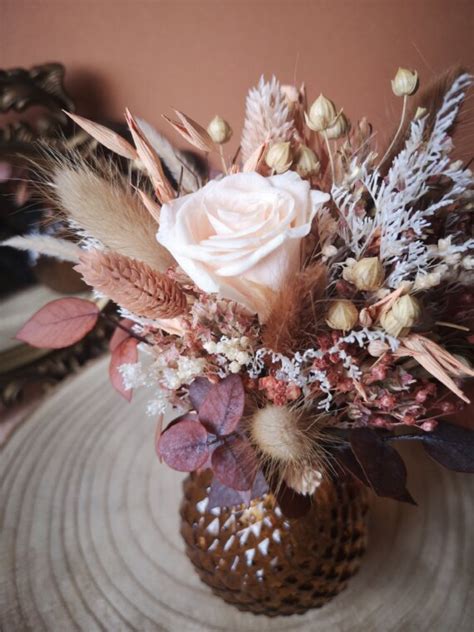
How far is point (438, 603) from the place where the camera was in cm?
63

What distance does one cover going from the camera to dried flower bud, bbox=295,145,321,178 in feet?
1.49

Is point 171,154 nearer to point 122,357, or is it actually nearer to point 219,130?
point 219,130

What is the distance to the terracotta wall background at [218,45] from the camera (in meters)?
1.15

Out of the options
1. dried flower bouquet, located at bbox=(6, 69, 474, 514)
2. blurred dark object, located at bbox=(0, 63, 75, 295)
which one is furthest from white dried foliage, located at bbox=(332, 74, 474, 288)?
blurred dark object, located at bbox=(0, 63, 75, 295)

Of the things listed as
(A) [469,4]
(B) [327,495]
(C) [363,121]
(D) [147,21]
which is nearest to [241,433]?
(B) [327,495]

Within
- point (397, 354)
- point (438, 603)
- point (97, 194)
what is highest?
point (97, 194)

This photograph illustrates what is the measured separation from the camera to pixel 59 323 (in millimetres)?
569

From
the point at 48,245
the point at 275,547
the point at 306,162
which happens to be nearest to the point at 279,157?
→ the point at 306,162

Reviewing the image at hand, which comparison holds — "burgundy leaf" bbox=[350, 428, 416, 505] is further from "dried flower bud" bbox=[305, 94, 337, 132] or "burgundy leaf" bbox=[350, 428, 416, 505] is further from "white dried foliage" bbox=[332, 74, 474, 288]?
"dried flower bud" bbox=[305, 94, 337, 132]

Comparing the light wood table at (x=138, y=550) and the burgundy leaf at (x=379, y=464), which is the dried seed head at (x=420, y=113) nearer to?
the burgundy leaf at (x=379, y=464)

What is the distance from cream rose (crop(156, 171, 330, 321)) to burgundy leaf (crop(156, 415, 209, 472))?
0.44 feet

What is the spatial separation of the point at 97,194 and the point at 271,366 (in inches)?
7.6

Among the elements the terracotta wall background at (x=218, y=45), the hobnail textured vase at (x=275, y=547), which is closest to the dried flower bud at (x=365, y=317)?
the hobnail textured vase at (x=275, y=547)

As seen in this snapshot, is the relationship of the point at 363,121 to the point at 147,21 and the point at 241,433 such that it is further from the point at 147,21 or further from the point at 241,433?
the point at 147,21
